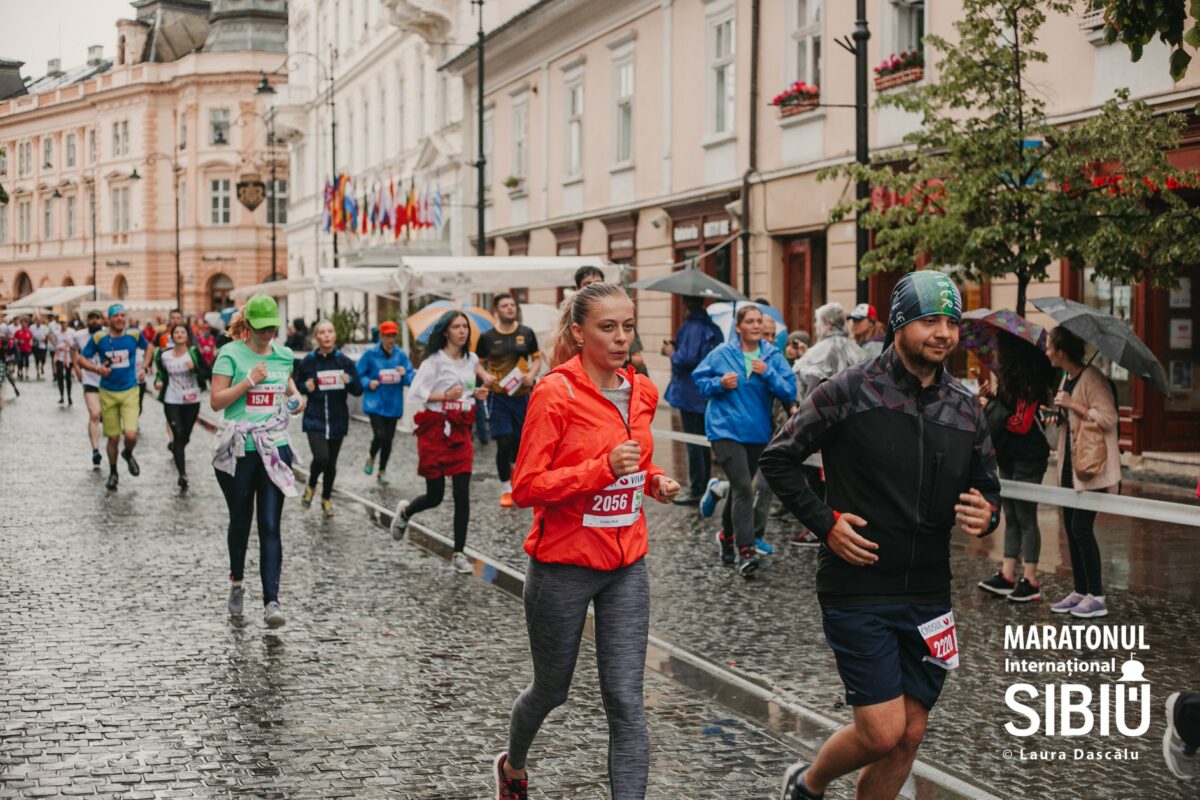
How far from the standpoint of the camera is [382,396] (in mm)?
16172

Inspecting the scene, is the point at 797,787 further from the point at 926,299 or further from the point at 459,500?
the point at 459,500

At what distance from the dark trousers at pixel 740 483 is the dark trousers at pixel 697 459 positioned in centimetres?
324

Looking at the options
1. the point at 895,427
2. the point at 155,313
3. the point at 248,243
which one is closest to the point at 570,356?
the point at 895,427

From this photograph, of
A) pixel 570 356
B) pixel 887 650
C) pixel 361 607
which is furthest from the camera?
pixel 361 607

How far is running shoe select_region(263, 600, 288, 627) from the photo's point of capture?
822cm

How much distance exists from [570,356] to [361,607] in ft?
14.0

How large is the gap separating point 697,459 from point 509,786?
8.67 m

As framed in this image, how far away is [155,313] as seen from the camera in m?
68.5

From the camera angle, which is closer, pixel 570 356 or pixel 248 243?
pixel 570 356

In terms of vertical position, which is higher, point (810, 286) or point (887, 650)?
point (810, 286)

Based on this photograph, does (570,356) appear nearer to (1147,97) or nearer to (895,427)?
(895,427)

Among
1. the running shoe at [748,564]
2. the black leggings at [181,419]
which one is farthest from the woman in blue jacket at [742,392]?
the black leggings at [181,419]

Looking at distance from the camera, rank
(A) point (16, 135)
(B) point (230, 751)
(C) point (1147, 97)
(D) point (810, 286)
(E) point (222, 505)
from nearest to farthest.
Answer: (B) point (230, 751), (E) point (222, 505), (C) point (1147, 97), (D) point (810, 286), (A) point (16, 135)

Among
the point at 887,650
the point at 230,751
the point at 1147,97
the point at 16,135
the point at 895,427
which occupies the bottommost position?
the point at 230,751
